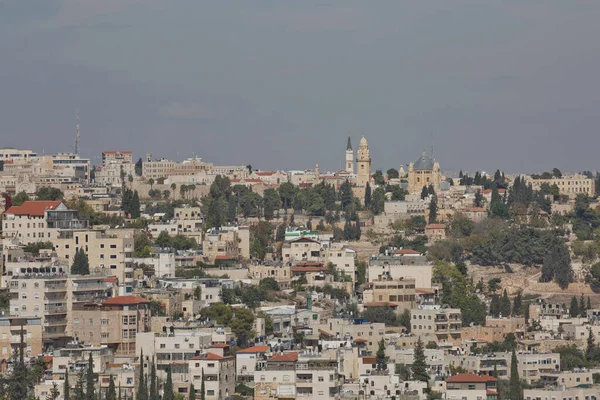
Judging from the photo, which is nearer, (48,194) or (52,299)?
(52,299)

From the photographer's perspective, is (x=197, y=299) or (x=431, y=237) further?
(x=431, y=237)

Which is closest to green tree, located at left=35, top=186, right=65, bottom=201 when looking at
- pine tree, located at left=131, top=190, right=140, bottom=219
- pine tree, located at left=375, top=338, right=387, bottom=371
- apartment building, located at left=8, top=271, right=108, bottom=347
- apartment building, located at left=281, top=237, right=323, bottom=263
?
pine tree, located at left=131, top=190, right=140, bottom=219

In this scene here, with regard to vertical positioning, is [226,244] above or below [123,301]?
above

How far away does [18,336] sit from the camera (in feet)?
226

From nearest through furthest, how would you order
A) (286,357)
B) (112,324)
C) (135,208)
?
(286,357)
(112,324)
(135,208)

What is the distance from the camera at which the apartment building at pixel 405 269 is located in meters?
87.7

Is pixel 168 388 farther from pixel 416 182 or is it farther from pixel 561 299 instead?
pixel 416 182

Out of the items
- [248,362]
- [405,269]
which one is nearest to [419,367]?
[248,362]

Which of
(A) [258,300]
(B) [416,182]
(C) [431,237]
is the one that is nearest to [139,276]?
(A) [258,300]

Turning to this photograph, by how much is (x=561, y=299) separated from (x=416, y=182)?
3287 centimetres

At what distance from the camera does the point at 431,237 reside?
110m

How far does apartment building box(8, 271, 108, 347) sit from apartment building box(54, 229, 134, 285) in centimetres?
827

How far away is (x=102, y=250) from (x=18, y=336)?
1491 cm

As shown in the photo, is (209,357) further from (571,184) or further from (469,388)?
(571,184)
